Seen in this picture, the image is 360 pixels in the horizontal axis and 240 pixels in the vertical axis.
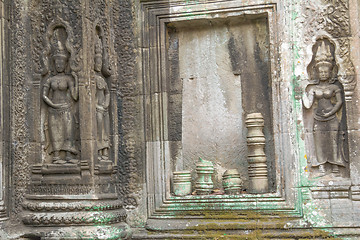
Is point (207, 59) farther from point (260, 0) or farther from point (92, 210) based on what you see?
point (92, 210)

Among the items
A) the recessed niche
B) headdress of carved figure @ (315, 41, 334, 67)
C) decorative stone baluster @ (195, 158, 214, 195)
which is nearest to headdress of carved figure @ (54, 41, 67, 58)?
the recessed niche

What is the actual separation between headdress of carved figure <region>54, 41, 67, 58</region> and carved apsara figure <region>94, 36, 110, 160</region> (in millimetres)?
469

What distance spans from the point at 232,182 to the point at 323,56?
231 cm

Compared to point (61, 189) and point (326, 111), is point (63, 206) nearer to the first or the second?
point (61, 189)

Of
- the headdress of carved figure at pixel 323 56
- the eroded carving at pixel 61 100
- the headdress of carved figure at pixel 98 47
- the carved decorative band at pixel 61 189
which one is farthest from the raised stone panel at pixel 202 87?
the eroded carving at pixel 61 100

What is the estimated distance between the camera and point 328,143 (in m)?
6.88

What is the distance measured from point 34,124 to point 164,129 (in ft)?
6.43

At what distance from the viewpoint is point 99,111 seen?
7039mm

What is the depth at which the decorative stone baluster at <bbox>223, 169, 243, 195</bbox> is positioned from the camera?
7.13 meters

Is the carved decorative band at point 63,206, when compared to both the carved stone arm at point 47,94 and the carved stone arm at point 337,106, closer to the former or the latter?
the carved stone arm at point 47,94

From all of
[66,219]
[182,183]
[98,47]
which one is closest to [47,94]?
[98,47]

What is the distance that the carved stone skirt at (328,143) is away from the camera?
683 centimetres

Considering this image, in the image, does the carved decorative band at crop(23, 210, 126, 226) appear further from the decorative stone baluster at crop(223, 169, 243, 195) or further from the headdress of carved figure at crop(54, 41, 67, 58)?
the headdress of carved figure at crop(54, 41, 67, 58)

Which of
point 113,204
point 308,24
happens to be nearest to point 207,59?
point 308,24
